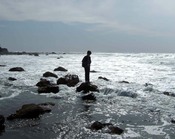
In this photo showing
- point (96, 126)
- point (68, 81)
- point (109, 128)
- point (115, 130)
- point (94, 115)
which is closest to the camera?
point (115, 130)

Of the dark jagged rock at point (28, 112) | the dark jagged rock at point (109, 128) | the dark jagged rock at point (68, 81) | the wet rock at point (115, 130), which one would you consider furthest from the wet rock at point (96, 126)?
the dark jagged rock at point (68, 81)

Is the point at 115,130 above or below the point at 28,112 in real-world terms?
below

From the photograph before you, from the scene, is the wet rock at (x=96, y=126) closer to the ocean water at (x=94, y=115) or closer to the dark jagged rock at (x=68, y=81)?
the ocean water at (x=94, y=115)

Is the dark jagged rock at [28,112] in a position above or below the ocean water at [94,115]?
above

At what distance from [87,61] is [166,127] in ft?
31.0

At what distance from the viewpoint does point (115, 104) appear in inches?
551

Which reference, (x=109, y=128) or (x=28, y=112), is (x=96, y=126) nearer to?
(x=109, y=128)

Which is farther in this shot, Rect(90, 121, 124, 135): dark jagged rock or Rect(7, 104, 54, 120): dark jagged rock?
Rect(7, 104, 54, 120): dark jagged rock

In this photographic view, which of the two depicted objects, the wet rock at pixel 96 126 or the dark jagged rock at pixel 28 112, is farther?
the dark jagged rock at pixel 28 112

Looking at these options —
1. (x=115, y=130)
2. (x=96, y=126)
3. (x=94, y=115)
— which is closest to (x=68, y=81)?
(x=94, y=115)

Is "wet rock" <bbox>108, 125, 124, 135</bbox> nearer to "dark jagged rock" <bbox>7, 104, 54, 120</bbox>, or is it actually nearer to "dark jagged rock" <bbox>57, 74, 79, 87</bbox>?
"dark jagged rock" <bbox>7, 104, 54, 120</bbox>

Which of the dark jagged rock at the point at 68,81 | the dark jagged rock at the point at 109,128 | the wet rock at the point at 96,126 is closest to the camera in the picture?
the dark jagged rock at the point at 109,128

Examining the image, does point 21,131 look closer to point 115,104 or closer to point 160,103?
point 115,104

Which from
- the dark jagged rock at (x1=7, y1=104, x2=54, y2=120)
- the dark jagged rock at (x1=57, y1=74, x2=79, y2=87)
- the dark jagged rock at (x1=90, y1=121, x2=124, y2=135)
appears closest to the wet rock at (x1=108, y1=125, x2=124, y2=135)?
the dark jagged rock at (x1=90, y1=121, x2=124, y2=135)
